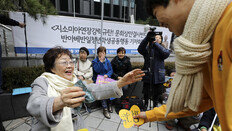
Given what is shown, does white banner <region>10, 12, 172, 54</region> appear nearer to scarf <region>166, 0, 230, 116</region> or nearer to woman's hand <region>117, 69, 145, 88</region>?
woman's hand <region>117, 69, 145, 88</region>

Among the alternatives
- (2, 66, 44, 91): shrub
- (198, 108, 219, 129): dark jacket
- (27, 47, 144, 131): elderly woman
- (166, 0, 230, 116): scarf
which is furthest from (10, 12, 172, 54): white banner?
(166, 0, 230, 116): scarf

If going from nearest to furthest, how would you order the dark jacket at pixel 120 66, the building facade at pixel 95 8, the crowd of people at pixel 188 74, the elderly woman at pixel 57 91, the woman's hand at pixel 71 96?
1. the crowd of people at pixel 188 74
2. the woman's hand at pixel 71 96
3. the elderly woman at pixel 57 91
4. the dark jacket at pixel 120 66
5. the building facade at pixel 95 8

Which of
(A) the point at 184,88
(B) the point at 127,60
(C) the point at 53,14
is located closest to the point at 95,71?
(B) the point at 127,60

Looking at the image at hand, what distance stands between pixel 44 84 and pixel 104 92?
2.20 ft

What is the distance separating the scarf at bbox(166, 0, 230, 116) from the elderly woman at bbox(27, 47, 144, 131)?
0.66 meters

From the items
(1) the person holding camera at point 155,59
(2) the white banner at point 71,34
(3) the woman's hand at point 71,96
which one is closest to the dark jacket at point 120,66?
(1) the person holding camera at point 155,59

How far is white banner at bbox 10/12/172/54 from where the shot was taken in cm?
369

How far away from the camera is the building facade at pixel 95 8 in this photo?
1427 centimetres

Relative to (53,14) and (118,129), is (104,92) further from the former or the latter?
(53,14)

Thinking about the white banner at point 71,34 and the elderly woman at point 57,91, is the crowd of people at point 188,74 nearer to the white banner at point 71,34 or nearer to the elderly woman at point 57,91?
the elderly woman at point 57,91

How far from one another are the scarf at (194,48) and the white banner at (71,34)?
3.97 m

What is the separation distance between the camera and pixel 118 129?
2.91 meters

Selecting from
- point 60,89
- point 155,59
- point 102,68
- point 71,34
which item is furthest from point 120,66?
point 60,89

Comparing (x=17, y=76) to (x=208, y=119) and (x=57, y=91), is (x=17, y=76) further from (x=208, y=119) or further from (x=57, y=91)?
(x=208, y=119)
